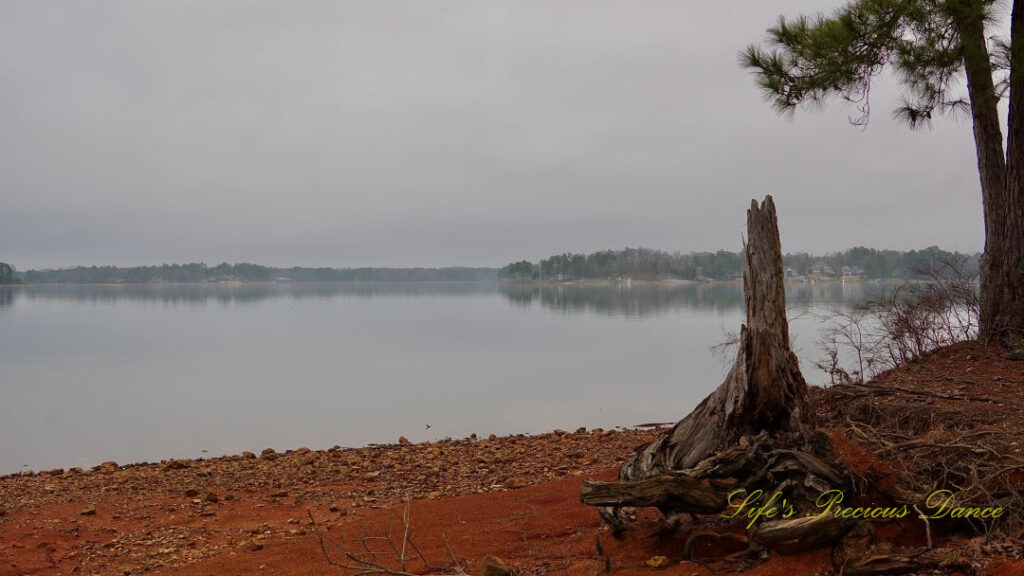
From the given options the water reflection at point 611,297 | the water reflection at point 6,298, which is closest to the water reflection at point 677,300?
the water reflection at point 611,297

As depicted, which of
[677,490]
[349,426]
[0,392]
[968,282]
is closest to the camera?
[677,490]

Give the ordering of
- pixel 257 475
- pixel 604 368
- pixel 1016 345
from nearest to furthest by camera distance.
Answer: pixel 257 475 < pixel 1016 345 < pixel 604 368

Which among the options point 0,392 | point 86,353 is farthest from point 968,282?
point 86,353

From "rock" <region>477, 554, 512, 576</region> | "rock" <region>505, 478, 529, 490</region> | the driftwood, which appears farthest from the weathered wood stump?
"rock" <region>505, 478, 529, 490</region>

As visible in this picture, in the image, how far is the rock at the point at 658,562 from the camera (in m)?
4.08

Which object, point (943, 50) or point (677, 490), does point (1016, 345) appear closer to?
point (943, 50)

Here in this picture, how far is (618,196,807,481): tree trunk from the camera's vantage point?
4809 mm

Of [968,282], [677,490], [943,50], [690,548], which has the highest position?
[943,50]

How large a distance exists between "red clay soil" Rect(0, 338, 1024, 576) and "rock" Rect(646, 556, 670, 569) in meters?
0.04

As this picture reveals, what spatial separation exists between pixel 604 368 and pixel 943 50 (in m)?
12.3

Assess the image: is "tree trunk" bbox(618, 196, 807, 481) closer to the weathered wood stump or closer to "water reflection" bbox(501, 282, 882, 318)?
the weathered wood stump

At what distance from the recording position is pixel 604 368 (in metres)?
20.4

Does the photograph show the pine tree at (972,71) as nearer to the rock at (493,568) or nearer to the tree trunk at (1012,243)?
the tree trunk at (1012,243)

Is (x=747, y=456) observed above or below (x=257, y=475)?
above
